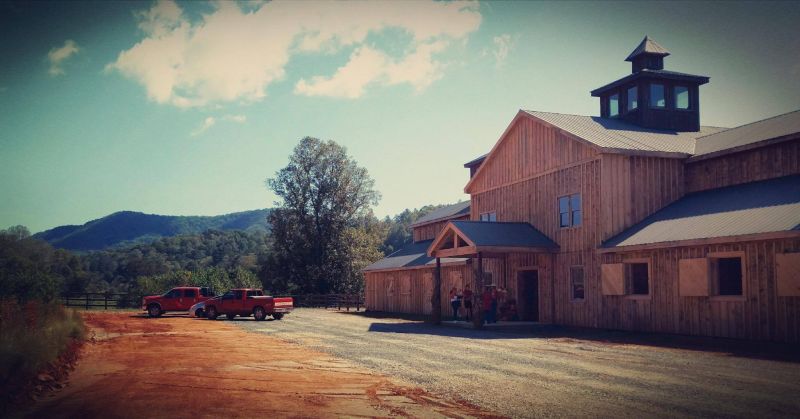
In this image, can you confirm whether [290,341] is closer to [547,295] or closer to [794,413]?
[547,295]

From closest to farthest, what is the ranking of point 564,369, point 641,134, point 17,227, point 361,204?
point 564,369 < point 641,134 < point 361,204 < point 17,227

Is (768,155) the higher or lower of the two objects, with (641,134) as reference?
lower

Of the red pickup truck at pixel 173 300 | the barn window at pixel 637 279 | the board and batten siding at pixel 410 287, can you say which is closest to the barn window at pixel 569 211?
the barn window at pixel 637 279

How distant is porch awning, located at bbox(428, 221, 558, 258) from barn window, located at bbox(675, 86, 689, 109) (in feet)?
36.0

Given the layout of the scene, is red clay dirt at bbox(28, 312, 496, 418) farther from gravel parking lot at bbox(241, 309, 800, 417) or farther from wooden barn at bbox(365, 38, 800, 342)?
wooden barn at bbox(365, 38, 800, 342)

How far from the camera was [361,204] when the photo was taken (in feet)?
227

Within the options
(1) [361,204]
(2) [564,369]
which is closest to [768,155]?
(2) [564,369]

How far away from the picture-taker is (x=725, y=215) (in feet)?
68.8

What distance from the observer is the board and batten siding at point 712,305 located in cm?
1781

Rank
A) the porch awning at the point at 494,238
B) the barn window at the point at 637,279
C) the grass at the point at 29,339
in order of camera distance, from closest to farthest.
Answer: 1. the grass at the point at 29,339
2. the barn window at the point at 637,279
3. the porch awning at the point at 494,238

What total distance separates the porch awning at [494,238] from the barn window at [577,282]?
134 centimetres

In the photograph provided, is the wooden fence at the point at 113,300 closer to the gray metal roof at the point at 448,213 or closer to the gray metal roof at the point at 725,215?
the gray metal roof at the point at 448,213

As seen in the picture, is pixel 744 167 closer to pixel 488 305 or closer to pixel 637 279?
pixel 637 279

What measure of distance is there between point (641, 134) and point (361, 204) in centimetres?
→ 4351
